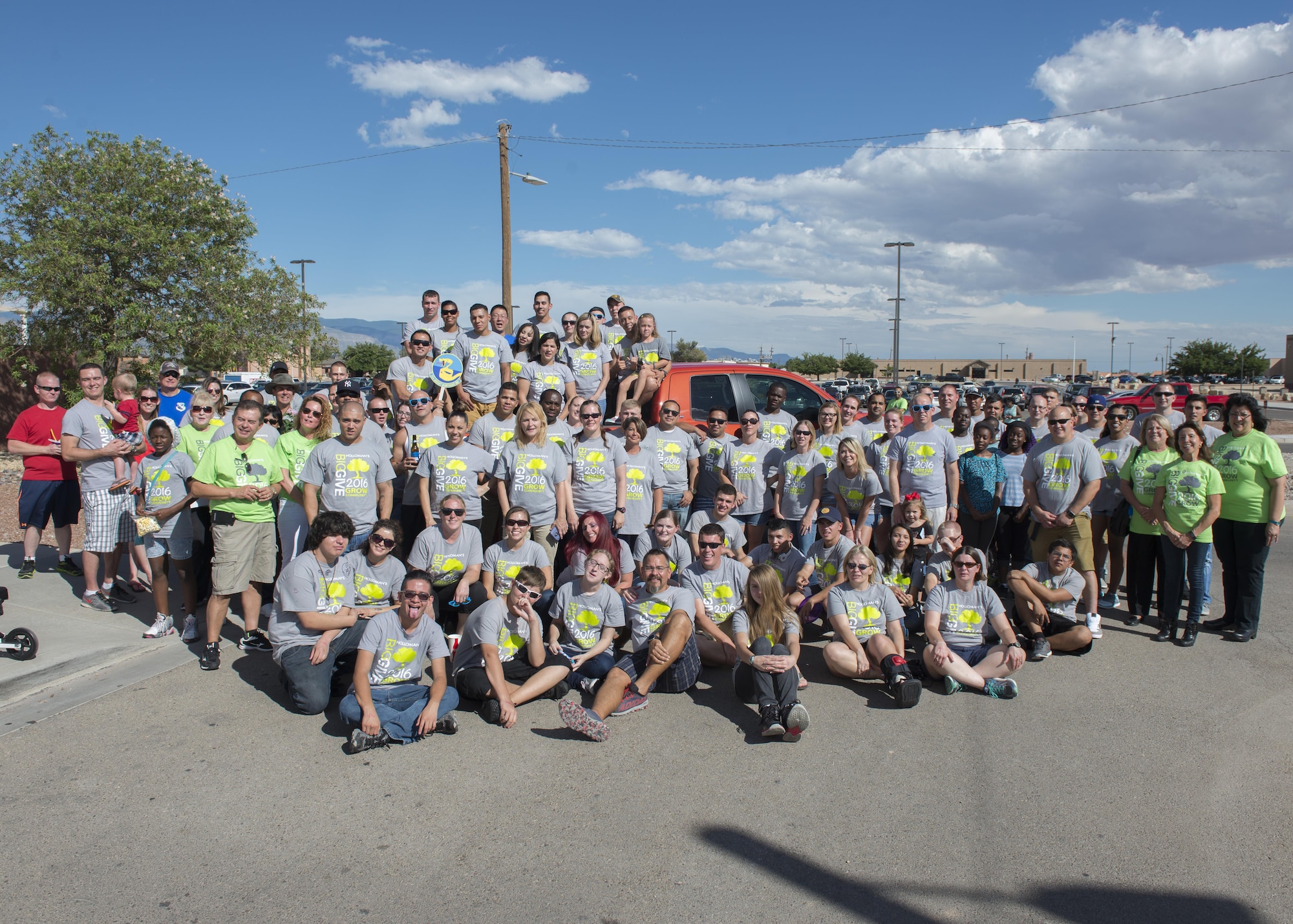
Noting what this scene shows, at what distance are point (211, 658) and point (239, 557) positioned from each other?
699mm

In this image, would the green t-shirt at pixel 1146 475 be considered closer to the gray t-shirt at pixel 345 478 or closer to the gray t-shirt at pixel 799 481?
the gray t-shirt at pixel 799 481

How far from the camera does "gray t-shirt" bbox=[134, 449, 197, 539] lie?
6.01m

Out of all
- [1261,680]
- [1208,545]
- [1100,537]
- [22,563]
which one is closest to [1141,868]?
[1261,680]

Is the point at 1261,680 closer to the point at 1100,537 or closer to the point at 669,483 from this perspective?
the point at 1100,537

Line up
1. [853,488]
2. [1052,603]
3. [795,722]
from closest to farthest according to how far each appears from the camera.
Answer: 1. [795,722]
2. [1052,603]
3. [853,488]

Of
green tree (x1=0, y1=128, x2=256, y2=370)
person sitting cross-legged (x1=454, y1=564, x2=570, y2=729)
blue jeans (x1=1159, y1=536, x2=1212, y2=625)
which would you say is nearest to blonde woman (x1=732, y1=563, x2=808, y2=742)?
person sitting cross-legged (x1=454, y1=564, x2=570, y2=729)

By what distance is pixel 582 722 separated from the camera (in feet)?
14.2

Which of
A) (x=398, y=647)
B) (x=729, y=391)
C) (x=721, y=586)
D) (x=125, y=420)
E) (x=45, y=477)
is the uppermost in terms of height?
(x=729, y=391)

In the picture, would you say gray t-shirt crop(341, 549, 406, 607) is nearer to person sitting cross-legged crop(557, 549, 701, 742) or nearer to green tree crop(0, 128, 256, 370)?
person sitting cross-legged crop(557, 549, 701, 742)

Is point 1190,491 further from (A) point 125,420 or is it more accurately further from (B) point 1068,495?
(A) point 125,420

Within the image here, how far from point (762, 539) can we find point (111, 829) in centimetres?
490

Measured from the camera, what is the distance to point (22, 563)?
7.40 m

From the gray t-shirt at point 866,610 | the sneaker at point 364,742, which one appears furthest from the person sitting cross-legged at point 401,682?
the gray t-shirt at point 866,610

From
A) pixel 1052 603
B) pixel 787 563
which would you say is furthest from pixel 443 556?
pixel 1052 603
